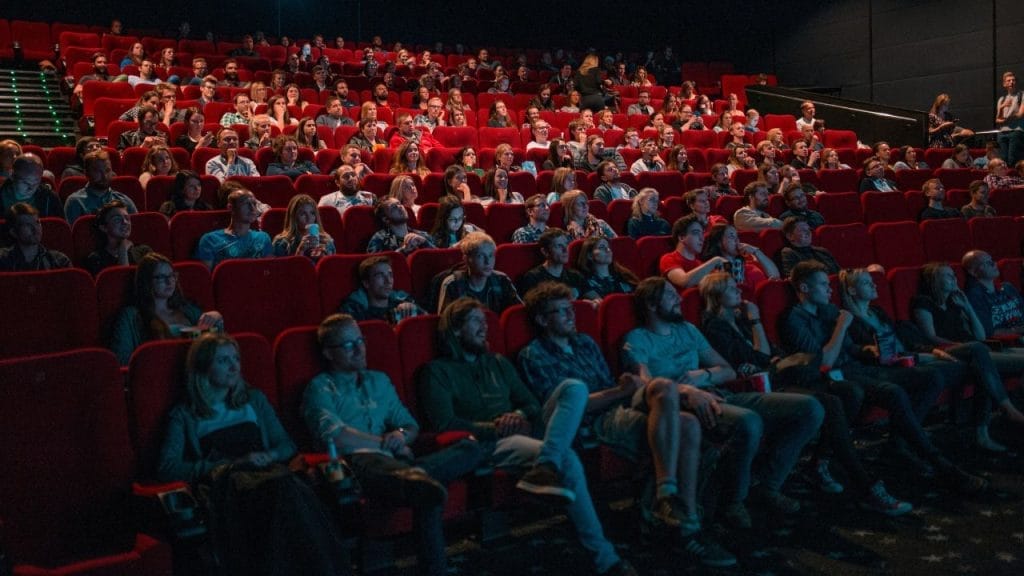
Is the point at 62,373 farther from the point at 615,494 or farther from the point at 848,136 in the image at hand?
the point at 848,136

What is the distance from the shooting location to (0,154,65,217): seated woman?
81.0 inches

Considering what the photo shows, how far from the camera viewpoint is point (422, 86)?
14.4 ft

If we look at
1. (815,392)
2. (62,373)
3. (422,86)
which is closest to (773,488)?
(815,392)

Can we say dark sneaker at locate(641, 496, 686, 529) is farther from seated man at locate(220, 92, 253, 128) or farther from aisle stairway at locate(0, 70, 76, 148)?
aisle stairway at locate(0, 70, 76, 148)

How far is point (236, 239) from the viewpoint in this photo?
2.05 m

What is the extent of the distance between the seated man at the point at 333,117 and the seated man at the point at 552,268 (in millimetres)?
1759

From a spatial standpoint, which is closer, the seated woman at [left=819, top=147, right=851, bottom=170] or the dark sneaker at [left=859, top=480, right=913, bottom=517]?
the dark sneaker at [left=859, top=480, right=913, bottom=517]

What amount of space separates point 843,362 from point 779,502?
0.48m

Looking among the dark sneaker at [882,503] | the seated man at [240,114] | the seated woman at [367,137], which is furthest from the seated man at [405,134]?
the dark sneaker at [882,503]

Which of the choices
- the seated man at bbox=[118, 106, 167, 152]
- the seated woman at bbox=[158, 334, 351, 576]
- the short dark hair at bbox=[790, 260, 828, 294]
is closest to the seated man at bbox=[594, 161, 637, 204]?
the short dark hair at bbox=[790, 260, 828, 294]

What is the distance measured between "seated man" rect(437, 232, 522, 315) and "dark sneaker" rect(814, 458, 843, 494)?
703mm

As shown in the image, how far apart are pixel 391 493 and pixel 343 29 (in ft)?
17.7

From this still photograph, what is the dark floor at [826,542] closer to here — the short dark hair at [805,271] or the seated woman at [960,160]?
the short dark hair at [805,271]

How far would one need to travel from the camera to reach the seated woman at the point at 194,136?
2973 millimetres
